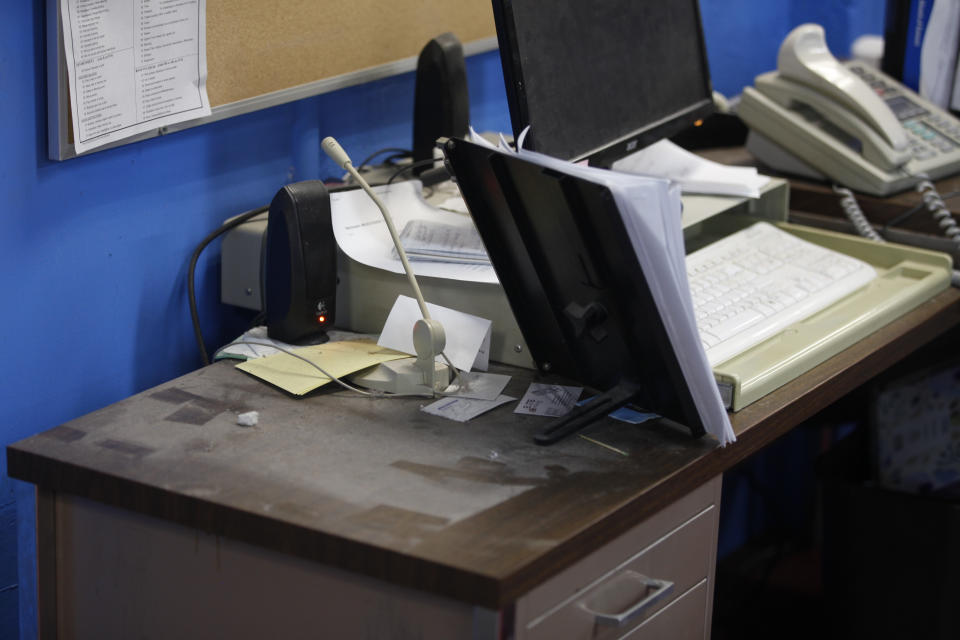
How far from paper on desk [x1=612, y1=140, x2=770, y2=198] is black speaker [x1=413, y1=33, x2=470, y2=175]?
0.24 meters

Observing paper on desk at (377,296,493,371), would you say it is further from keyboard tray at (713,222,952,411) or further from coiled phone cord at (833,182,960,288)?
coiled phone cord at (833,182,960,288)

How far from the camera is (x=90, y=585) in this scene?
1108 mm

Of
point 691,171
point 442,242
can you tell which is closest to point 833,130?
point 691,171

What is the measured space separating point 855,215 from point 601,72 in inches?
19.3

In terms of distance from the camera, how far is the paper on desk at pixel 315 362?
1195 millimetres

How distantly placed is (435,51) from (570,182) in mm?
586

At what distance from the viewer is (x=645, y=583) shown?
1057mm

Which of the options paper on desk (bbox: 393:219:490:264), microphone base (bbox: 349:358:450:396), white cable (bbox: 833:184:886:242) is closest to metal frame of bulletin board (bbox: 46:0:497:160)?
paper on desk (bbox: 393:219:490:264)

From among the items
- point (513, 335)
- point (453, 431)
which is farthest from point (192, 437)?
point (513, 335)

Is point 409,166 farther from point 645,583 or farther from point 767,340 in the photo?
point 645,583

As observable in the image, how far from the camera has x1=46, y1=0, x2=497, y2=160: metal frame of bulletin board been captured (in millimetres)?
1215

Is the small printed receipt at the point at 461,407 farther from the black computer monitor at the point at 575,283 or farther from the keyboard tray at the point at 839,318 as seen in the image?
the keyboard tray at the point at 839,318

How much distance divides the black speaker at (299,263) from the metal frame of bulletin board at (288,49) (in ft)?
0.64

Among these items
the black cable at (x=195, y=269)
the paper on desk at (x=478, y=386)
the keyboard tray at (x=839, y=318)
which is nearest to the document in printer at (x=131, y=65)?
the black cable at (x=195, y=269)
